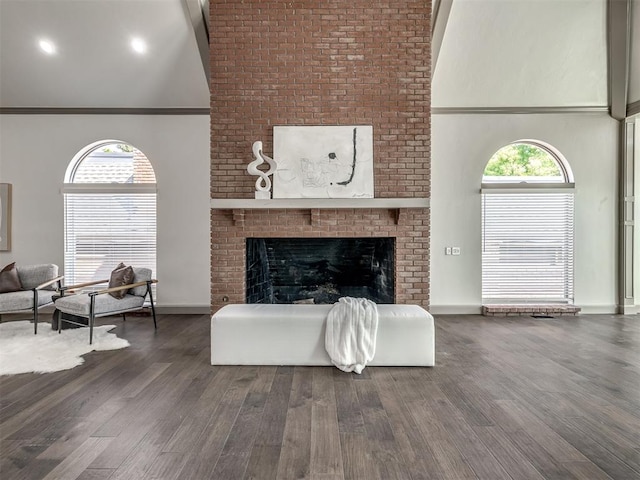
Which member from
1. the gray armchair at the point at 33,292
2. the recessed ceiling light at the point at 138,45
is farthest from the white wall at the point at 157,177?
the recessed ceiling light at the point at 138,45

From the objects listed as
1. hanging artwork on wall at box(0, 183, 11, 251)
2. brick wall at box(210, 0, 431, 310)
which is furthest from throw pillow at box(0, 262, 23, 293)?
brick wall at box(210, 0, 431, 310)

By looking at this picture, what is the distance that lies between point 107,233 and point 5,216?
4.71 ft

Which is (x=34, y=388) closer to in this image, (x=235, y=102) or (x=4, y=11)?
(x=235, y=102)

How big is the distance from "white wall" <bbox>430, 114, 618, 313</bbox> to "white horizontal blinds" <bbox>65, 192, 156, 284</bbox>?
4.44m

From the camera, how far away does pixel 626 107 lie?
553 centimetres

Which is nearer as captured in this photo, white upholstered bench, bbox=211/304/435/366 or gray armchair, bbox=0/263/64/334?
white upholstered bench, bbox=211/304/435/366

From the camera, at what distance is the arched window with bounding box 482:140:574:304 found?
5777mm

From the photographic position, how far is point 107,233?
586 cm

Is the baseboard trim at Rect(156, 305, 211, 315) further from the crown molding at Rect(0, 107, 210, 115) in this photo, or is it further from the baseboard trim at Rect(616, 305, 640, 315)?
the baseboard trim at Rect(616, 305, 640, 315)

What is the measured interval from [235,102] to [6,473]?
4.02 meters

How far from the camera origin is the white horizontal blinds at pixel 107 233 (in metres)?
5.79

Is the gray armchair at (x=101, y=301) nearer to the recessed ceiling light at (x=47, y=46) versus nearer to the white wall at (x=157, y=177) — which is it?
the white wall at (x=157, y=177)

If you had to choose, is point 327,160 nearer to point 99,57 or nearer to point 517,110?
point 517,110

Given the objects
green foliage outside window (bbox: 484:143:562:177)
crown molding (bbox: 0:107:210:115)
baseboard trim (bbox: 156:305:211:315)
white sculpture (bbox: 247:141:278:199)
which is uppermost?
crown molding (bbox: 0:107:210:115)
